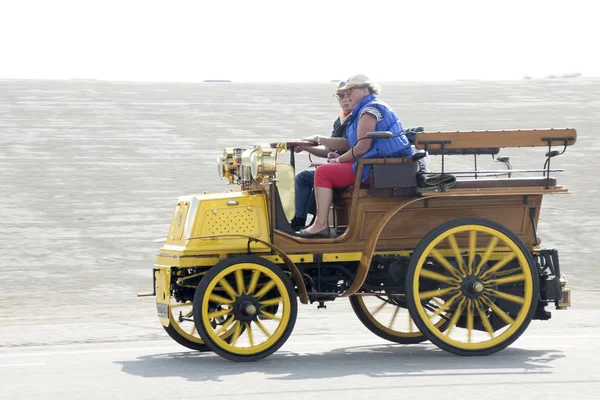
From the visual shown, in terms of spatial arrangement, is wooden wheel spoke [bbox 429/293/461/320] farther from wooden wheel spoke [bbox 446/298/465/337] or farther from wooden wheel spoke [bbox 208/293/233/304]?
wooden wheel spoke [bbox 208/293/233/304]

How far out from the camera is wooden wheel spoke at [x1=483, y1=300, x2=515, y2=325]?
9177 millimetres

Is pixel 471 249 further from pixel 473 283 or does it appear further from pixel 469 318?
pixel 469 318

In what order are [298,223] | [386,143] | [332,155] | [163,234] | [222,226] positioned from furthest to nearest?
[163,234] → [332,155] → [298,223] → [386,143] → [222,226]

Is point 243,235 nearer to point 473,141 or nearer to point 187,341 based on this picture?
point 187,341

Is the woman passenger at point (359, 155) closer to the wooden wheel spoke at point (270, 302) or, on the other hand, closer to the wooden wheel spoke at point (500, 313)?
the wooden wheel spoke at point (270, 302)

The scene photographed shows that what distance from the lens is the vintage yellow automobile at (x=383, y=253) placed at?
29.6 ft

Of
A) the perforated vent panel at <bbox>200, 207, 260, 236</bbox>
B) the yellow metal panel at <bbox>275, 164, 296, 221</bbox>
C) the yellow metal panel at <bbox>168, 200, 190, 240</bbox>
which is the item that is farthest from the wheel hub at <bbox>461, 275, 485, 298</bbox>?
the yellow metal panel at <bbox>168, 200, 190, 240</bbox>

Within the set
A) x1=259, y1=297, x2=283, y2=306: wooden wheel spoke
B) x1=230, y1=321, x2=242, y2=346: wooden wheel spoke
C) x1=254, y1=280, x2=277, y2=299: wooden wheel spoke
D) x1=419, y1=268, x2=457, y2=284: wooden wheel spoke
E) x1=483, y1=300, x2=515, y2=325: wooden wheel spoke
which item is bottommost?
x1=230, y1=321, x2=242, y2=346: wooden wheel spoke

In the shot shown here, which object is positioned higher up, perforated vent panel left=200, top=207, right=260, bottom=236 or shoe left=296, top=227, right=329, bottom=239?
perforated vent panel left=200, top=207, right=260, bottom=236

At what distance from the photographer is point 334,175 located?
9.30 metres

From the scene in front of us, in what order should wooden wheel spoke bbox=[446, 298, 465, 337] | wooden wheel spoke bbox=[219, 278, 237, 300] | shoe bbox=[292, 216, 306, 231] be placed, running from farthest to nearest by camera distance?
1. shoe bbox=[292, 216, 306, 231]
2. wooden wheel spoke bbox=[446, 298, 465, 337]
3. wooden wheel spoke bbox=[219, 278, 237, 300]

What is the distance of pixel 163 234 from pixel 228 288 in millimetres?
9705

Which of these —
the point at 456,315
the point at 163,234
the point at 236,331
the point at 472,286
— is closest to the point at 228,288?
the point at 236,331

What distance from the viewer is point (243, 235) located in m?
9.14
